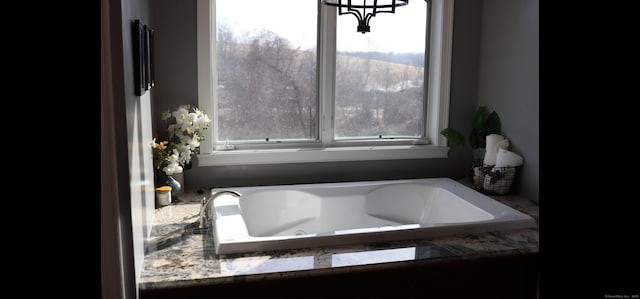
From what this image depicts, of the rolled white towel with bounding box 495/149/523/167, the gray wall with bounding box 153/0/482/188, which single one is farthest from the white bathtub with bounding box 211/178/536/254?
the rolled white towel with bounding box 495/149/523/167

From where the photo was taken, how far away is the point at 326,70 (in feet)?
10.4

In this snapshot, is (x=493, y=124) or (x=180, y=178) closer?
(x=180, y=178)

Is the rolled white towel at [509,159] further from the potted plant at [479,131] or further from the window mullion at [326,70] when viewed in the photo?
the window mullion at [326,70]

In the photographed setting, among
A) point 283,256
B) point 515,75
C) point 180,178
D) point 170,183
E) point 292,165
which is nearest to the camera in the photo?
point 283,256

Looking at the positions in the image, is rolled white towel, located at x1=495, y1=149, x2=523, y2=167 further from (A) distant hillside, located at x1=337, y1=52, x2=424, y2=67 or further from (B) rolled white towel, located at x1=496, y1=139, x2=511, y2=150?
(A) distant hillside, located at x1=337, y1=52, x2=424, y2=67

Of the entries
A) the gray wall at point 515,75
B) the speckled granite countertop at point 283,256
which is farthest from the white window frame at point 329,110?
the speckled granite countertop at point 283,256

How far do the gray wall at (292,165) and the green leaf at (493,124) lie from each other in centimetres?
18

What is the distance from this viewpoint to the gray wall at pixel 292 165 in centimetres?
288

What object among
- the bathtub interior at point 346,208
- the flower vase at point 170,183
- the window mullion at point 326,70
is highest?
the window mullion at point 326,70

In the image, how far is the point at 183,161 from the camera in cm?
276

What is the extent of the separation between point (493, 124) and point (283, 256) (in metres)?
1.79

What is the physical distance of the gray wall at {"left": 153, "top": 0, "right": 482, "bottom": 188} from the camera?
9.46 feet

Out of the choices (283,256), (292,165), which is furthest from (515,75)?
(283,256)

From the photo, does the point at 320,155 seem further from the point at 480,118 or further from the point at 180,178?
the point at 480,118
